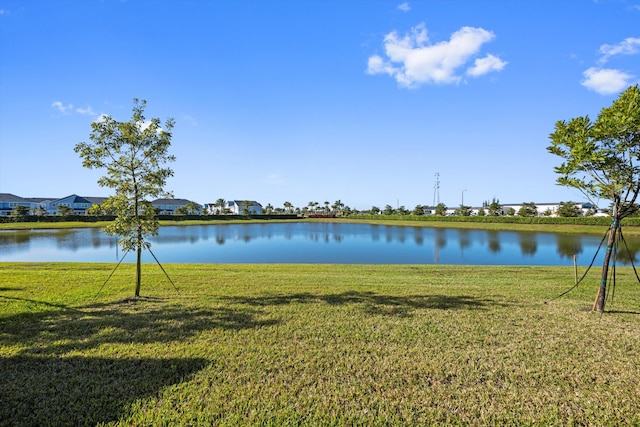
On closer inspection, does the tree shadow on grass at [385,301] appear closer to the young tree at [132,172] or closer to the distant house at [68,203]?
the young tree at [132,172]

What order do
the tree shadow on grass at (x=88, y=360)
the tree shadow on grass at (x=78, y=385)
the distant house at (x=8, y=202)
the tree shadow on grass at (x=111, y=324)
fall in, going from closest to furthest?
the tree shadow on grass at (x=78, y=385)
the tree shadow on grass at (x=88, y=360)
the tree shadow on grass at (x=111, y=324)
the distant house at (x=8, y=202)

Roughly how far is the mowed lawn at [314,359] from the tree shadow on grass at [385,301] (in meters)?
0.05

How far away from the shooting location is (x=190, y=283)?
1002cm

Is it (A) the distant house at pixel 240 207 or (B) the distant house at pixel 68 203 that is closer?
(B) the distant house at pixel 68 203

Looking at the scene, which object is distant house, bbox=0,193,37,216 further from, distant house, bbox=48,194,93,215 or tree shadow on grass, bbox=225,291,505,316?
tree shadow on grass, bbox=225,291,505,316

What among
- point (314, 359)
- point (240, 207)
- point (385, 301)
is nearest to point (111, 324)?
point (314, 359)

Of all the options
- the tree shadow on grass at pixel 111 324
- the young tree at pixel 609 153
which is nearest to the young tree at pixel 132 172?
the tree shadow on grass at pixel 111 324

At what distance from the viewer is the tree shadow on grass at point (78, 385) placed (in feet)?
10.5

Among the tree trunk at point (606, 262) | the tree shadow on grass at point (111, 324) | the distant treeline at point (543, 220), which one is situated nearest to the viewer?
the tree shadow on grass at point (111, 324)

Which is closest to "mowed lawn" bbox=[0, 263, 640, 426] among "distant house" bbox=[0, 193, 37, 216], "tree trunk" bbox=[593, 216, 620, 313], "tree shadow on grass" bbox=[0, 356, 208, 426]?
"tree shadow on grass" bbox=[0, 356, 208, 426]

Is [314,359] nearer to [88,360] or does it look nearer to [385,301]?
[88,360]

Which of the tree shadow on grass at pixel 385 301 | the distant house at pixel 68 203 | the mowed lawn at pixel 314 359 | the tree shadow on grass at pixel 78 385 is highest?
the distant house at pixel 68 203

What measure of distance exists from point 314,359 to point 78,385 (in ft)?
9.12

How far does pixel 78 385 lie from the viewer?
371cm
